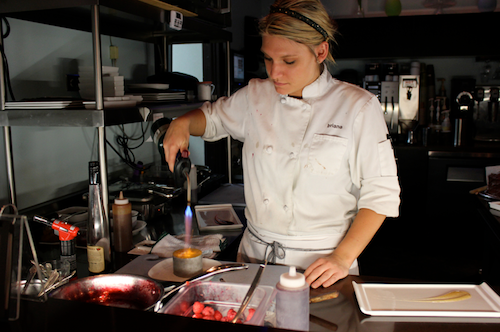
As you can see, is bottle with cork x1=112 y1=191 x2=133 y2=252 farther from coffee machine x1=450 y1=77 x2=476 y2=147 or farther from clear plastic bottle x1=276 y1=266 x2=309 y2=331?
coffee machine x1=450 y1=77 x2=476 y2=147

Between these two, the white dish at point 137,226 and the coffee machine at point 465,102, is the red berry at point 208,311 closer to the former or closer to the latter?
the white dish at point 137,226

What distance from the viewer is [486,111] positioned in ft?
15.3

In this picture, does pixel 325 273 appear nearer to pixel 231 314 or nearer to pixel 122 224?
pixel 231 314

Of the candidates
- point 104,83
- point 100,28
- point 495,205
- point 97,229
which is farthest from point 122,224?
point 495,205

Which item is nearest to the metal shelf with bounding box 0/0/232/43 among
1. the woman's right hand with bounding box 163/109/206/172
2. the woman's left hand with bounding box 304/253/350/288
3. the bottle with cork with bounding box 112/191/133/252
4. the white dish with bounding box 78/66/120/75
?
the white dish with bounding box 78/66/120/75

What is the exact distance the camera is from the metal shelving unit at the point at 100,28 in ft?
4.96

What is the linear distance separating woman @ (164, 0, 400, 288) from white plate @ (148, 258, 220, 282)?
28cm

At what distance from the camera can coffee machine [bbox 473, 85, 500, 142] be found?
4.59 metres

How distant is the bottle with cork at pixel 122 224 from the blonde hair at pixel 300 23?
86cm

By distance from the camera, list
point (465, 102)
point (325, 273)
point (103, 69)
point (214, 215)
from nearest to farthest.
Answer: point (325, 273)
point (103, 69)
point (214, 215)
point (465, 102)

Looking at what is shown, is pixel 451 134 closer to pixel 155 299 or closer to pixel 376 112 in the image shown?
pixel 376 112

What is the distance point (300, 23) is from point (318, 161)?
1.58ft

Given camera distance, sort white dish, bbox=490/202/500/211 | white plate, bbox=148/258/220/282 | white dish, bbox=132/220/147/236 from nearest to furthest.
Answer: white plate, bbox=148/258/220/282 < white dish, bbox=132/220/147/236 < white dish, bbox=490/202/500/211

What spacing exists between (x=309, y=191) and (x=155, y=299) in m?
0.68
